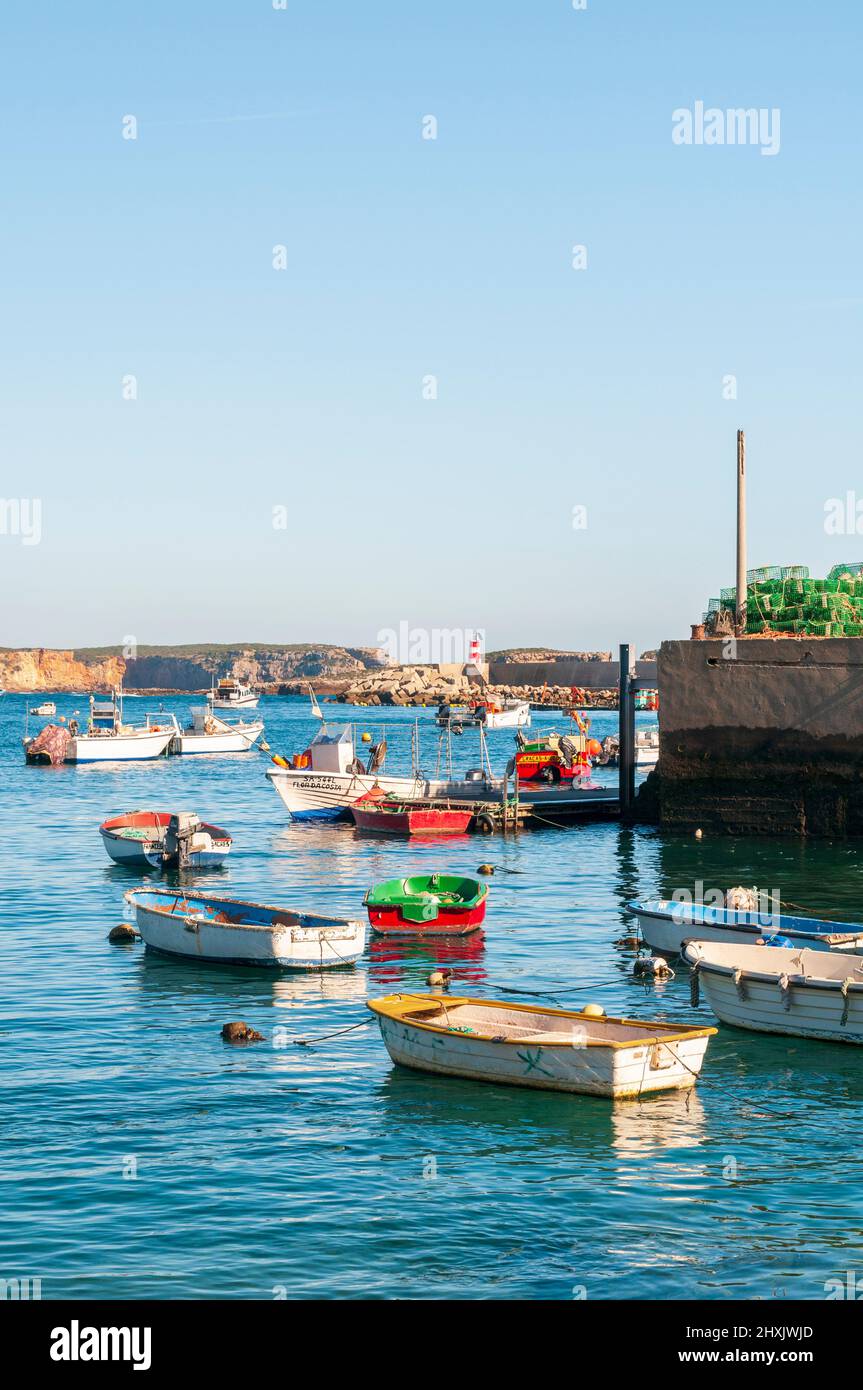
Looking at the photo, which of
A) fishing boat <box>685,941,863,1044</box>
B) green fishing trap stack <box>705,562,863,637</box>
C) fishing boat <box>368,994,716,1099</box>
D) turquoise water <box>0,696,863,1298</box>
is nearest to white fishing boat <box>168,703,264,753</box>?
green fishing trap stack <box>705,562,863,637</box>

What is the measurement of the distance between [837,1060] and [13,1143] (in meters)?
12.6

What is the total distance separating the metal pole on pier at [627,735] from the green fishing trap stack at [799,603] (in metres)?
3.99

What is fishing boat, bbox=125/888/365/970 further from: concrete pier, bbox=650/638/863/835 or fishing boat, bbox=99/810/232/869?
concrete pier, bbox=650/638/863/835

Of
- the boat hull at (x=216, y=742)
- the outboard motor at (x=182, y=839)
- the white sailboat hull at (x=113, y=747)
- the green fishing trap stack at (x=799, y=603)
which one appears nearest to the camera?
the outboard motor at (x=182, y=839)

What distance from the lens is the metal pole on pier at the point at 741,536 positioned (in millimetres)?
53844

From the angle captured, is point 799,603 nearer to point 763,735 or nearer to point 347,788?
point 763,735

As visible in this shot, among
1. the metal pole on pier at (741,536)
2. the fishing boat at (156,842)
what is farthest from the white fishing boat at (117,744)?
the metal pole on pier at (741,536)

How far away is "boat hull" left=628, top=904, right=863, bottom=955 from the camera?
90.4 ft

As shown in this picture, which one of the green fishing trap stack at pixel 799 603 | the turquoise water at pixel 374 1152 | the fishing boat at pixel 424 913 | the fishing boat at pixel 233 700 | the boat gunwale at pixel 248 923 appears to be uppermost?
the green fishing trap stack at pixel 799 603

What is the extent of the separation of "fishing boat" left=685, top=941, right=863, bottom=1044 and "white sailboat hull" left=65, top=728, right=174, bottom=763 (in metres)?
80.8

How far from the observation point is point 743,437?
54.9 meters

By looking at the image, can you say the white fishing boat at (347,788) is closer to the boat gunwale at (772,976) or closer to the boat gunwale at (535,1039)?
the boat gunwale at (772,976)
